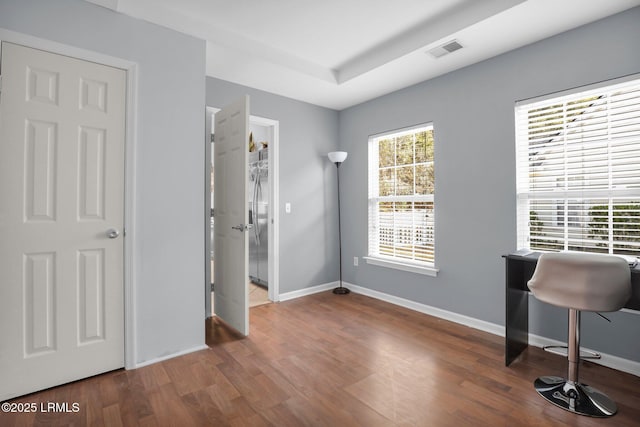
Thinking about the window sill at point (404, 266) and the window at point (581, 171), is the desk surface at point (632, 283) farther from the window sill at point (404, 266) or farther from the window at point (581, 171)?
the window sill at point (404, 266)

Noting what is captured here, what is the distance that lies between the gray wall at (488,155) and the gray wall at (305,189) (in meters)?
0.84

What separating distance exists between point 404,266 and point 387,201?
2.72 feet

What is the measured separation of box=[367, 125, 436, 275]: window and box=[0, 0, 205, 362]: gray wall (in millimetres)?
2241

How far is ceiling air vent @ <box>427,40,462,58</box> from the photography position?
2.69 metres

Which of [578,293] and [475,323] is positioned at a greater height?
[578,293]

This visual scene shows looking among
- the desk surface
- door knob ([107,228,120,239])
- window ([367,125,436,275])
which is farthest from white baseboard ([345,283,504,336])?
door knob ([107,228,120,239])

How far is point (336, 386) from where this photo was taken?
2092 mm

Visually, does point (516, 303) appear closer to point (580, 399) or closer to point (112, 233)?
point (580, 399)

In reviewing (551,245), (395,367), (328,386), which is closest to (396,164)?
(551,245)

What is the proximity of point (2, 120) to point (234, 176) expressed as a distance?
4.97 feet

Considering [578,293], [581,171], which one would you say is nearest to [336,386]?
[578,293]

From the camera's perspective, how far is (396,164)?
394 cm

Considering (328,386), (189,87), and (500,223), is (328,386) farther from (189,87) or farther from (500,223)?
(189,87)

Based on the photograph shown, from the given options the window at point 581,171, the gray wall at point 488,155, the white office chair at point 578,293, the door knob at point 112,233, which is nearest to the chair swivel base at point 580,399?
the white office chair at point 578,293
